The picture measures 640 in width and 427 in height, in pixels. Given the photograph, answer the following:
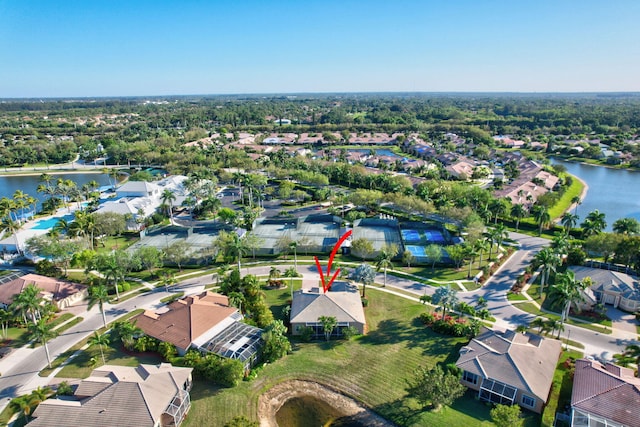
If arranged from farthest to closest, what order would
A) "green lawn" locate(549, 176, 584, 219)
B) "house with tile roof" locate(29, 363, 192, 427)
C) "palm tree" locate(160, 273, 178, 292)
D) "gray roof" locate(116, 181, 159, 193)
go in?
"gray roof" locate(116, 181, 159, 193)
"green lawn" locate(549, 176, 584, 219)
"palm tree" locate(160, 273, 178, 292)
"house with tile roof" locate(29, 363, 192, 427)

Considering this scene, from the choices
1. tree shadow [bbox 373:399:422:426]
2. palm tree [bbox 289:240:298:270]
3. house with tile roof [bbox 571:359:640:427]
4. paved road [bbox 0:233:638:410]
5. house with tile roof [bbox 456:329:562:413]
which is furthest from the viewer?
palm tree [bbox 289:240:298:270]

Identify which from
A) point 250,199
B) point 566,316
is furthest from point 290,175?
point 566,316

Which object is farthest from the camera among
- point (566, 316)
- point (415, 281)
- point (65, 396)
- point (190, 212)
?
point (190, 212)

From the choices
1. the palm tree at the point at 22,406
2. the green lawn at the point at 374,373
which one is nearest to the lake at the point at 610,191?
the green lawn at the point at 374,373

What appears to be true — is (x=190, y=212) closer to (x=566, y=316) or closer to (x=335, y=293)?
(x=335, y=293)

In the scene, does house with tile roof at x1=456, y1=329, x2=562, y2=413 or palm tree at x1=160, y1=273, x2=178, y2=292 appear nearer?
house with tile roof at x1=456, y1=329, x2=562, y2=413

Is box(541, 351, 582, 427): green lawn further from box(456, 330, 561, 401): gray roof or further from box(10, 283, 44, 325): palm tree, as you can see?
box(10, 283, 44, 325): palm tree

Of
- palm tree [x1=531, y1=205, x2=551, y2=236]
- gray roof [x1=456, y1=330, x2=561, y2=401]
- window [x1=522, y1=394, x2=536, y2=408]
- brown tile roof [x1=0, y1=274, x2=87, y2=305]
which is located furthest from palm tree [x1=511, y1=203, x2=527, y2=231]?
brown tile roof [x1=0, y1=274, x2=87, y2=305]

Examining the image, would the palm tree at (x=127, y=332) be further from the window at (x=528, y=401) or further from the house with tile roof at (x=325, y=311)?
the window at (x=528, y=401)
